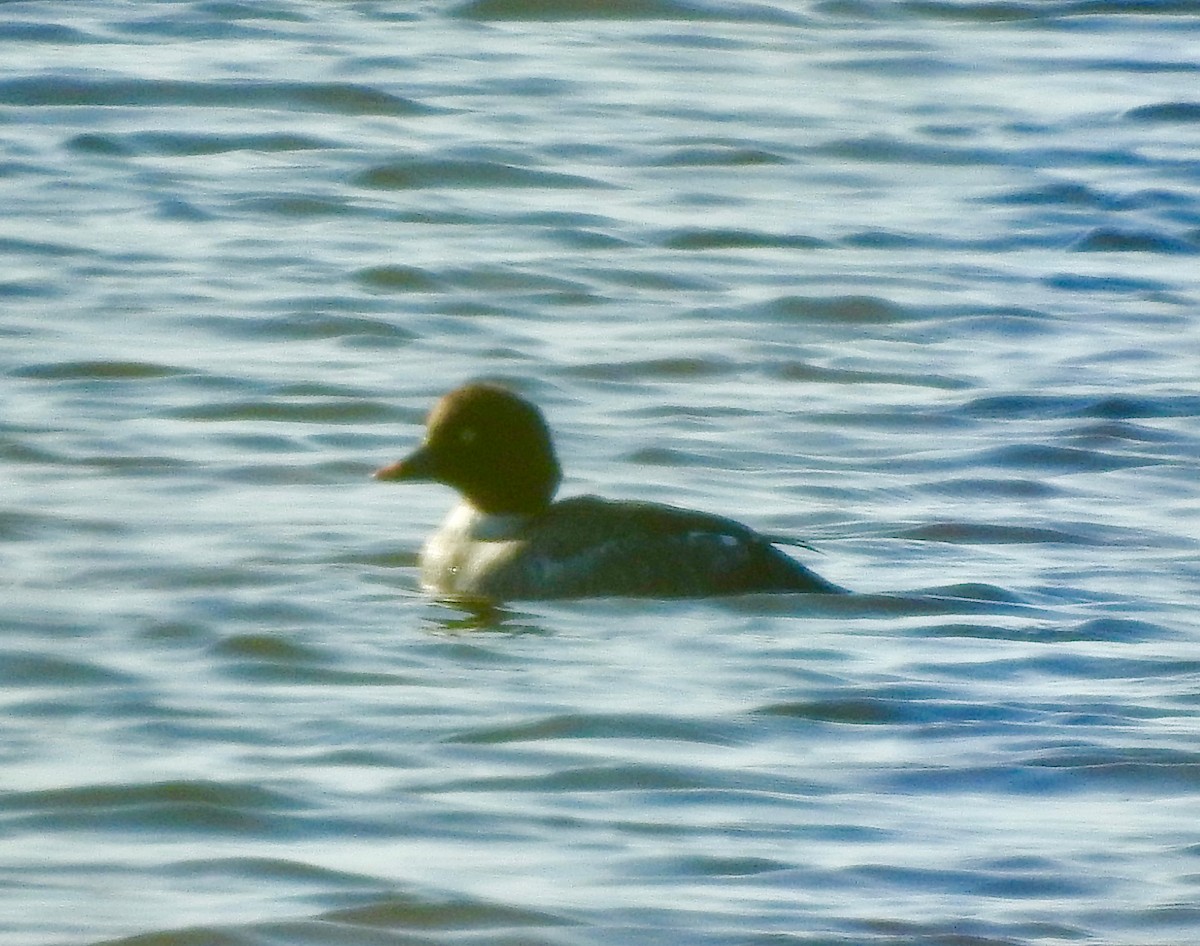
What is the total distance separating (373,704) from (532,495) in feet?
8.27

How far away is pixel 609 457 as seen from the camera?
13.2 m

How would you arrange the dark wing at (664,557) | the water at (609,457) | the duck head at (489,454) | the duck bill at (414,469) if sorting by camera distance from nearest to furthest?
the water at (609,457)
the dark wing at (664,557)
the duck head at (489,454)
the duck bill at (414,469)

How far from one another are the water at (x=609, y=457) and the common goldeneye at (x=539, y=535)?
0.16 m

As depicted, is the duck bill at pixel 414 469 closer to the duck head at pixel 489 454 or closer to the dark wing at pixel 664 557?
the duck head at pixel 489 454

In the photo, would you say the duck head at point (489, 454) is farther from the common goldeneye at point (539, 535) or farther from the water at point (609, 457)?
the water at point (609, 457)

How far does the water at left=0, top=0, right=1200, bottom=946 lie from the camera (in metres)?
7.50

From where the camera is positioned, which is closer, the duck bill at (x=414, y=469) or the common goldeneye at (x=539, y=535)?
the common goldeneye at (x=539, y=535)

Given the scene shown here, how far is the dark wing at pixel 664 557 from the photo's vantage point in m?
10.6

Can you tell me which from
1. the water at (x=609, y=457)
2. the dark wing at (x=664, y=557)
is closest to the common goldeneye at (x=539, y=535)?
the dark wing at (x=664, y=557)

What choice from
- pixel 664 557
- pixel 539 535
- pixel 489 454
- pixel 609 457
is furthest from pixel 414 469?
pixel 609 457

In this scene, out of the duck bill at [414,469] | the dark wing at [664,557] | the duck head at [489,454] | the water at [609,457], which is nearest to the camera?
A: the water at [609,457]

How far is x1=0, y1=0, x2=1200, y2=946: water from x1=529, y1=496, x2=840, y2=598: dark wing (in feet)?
0.49

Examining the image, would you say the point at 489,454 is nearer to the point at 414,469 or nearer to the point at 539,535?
the point at 414,469

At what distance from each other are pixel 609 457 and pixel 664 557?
8.44 feet
